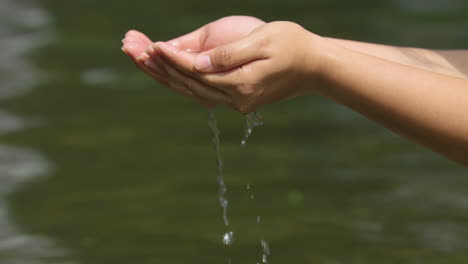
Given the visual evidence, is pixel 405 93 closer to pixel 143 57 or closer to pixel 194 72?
pixel 194 72

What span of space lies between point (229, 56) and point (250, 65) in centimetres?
8

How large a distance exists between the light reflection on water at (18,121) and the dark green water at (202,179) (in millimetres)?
21

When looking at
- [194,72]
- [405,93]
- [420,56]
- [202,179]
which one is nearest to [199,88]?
[194,72]

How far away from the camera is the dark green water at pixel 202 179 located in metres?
3.57

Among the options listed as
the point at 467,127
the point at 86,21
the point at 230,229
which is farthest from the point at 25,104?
the point at 467,127

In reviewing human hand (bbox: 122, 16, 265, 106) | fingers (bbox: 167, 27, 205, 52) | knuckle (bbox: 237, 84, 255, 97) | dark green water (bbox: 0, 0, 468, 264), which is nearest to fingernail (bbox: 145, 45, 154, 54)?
human hand (bbox: 122, 16, 265, 106)

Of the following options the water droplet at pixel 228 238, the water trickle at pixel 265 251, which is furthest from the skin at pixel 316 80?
the water trickle at pixel 265 251

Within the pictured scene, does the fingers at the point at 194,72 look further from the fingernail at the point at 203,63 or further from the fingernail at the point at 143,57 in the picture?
the fingernail at the point at 143,57

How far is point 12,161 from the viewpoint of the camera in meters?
4.57

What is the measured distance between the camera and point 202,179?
432 cm

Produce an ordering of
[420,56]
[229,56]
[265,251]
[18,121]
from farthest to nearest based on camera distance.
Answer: [18,121] → [265,251] → [420,56] → [229,56]

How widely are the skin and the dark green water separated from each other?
100 cm

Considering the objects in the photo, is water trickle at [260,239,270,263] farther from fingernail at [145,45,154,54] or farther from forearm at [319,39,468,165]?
fingernail at [145,45,154,54]

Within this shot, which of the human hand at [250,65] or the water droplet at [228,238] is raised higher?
the human hand at [250,65]
